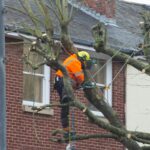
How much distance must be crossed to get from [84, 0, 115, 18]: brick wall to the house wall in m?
1.93

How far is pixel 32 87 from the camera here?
79.9ft

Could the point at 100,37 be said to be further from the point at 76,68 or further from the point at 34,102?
the point at 34,102

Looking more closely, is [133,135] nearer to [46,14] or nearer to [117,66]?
[46,14]

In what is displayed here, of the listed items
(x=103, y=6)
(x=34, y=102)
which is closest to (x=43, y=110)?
(x=34, y=102)

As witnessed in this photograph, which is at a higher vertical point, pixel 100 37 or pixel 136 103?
pixel 100 37

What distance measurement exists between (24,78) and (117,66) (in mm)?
3118

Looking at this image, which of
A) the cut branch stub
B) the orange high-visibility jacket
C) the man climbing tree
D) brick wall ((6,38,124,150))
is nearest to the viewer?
the cut branch stub

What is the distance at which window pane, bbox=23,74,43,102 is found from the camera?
2422 cm

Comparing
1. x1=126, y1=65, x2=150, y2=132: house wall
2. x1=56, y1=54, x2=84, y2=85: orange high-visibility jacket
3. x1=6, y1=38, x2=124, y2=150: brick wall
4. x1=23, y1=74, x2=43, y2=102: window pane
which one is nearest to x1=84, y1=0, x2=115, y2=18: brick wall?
x1=126, y1=65, x2=150, y2=132: house wall

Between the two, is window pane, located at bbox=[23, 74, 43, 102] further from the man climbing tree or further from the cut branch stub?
the cut branch stub

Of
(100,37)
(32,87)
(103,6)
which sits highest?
(103,6)

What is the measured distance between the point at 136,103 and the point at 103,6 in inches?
114

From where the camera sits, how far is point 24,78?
24203 mm

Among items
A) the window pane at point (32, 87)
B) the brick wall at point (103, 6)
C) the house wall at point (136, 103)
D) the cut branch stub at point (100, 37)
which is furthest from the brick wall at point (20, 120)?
the cut branch stub at point (100, 37)
